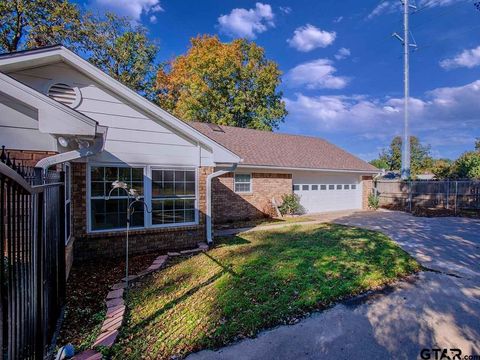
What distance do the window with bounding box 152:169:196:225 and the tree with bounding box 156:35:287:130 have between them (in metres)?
15.7

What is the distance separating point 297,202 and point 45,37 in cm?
1919

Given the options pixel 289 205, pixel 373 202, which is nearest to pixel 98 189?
pixel 289 205

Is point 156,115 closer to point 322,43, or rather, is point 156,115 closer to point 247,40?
point 322,43

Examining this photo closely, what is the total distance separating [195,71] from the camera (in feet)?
72.9

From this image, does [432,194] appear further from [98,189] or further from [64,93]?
[64,93]

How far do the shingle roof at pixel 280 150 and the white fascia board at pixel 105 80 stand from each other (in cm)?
500

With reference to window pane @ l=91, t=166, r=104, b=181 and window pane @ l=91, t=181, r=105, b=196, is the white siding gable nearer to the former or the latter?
window pane @ l=91, t=166, r=104, b=181

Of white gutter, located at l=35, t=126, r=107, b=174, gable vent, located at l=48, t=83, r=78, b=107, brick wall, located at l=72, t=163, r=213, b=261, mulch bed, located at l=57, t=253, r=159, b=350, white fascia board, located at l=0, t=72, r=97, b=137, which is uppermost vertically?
gable vent, located at l=48, t=83, r=78, b=107

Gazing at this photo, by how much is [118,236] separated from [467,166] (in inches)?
1012

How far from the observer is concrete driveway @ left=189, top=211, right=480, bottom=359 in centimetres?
Result: 299

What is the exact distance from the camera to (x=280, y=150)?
16.1 meters

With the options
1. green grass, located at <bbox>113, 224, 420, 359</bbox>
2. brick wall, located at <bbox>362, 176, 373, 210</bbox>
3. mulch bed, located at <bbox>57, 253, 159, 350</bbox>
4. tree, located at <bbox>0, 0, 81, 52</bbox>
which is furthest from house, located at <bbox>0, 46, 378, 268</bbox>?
tree, located at <bbox>0, 0, 81, 52</bbox>

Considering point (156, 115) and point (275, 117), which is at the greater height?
point (275, 117)

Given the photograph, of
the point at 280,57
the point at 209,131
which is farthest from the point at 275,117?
the point at 209,131
